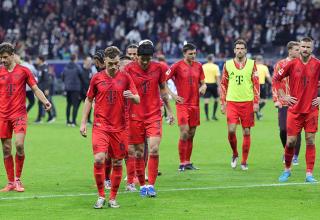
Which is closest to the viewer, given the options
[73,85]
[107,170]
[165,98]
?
[165,98]

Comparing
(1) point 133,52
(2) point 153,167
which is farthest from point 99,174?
(1) point 133,52

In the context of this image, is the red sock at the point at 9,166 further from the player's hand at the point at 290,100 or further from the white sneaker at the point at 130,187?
the player's hand at the point at 290,100

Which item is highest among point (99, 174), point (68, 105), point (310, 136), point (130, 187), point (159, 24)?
point (159, 24)

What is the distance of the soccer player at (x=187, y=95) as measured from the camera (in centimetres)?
1791

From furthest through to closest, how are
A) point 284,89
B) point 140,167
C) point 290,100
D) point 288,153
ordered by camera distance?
point 284,89, point 288,153, point 290,100, point 140,167

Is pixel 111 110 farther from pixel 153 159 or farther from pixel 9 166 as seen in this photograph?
pixel 9 166

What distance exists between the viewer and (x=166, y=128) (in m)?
28.5

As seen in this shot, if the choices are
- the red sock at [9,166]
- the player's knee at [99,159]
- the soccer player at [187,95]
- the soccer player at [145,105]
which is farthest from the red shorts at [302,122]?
the red sock at [9,166]

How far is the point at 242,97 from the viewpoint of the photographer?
17844 millimetres

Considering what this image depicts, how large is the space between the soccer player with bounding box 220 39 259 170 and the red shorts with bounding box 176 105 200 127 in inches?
22.0

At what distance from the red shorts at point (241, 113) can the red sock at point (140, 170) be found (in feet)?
12.0

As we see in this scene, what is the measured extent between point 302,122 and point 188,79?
Answer: 3.08 meters

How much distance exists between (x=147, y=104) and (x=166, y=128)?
13.9 m

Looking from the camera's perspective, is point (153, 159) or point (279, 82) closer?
point (153, 159)
